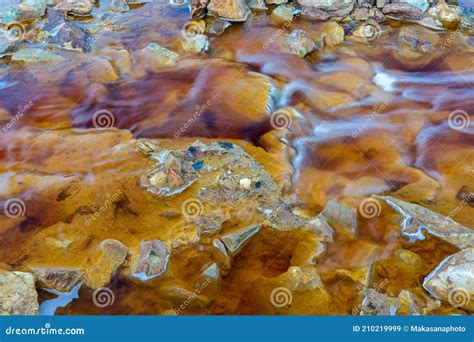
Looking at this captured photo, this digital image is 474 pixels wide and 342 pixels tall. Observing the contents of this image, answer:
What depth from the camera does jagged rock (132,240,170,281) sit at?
5020 millimetres

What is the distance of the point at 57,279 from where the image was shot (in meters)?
4.89

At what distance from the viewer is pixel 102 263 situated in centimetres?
506

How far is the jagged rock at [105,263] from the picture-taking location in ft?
16.3

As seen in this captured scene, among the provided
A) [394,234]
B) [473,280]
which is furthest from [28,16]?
[473,280]

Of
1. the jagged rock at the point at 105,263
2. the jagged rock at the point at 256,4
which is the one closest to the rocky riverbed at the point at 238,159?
the jagged rock at the point at 105,263

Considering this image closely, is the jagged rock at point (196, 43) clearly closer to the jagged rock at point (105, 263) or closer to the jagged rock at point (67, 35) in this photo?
the jagged rock at point (67, 35)

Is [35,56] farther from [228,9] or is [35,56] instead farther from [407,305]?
[407,305]

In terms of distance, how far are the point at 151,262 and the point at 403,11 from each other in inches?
346

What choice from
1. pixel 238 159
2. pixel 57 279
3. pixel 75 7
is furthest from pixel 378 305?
pixel 75 7

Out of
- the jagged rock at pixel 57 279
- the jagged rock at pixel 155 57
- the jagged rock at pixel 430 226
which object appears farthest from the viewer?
the jagged rock at pixel 155 57

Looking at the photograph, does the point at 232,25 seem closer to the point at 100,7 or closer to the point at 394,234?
the point at 100,7

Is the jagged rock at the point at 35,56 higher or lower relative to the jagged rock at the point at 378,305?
lower

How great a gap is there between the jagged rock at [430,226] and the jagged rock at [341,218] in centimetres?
60

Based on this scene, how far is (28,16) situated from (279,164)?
7.57 meters
